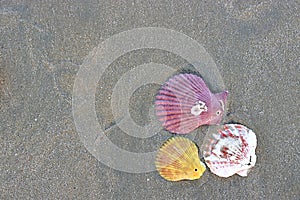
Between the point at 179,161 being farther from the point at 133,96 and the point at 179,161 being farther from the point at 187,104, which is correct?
the point at 133,96

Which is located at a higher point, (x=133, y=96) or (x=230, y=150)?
(x=133, y=96)

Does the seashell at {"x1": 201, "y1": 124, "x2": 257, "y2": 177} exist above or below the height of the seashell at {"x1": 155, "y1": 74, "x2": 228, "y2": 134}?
below

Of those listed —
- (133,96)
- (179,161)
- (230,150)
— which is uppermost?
(133,96)

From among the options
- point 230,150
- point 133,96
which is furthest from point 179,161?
point 133,96

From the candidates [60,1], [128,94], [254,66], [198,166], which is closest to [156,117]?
[128,94]

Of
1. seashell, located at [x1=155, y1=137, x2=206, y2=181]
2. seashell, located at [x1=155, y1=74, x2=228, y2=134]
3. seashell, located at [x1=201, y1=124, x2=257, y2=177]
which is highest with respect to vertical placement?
seashell, located at [x1=155, y1=74, x2=228, y2=134]
